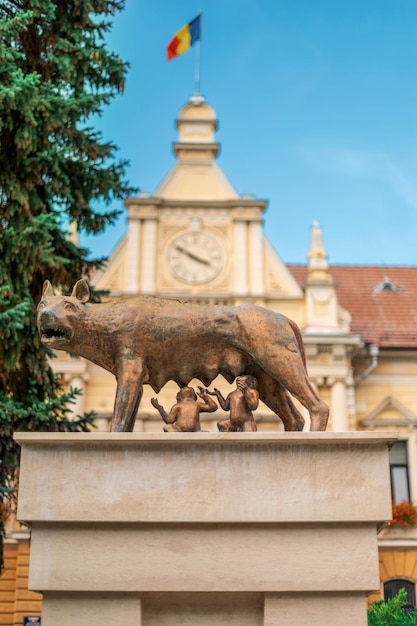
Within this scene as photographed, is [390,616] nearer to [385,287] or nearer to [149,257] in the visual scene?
[149,257]

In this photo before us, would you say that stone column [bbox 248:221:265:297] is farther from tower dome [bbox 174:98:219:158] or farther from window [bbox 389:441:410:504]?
window [bbox 389:441:410:504]

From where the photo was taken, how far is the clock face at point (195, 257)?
20.4 meters

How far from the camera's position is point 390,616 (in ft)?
24.2

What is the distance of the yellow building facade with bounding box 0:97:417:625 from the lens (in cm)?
1953

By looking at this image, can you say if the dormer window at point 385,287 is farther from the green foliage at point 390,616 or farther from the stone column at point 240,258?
the green foliage at point 390,616

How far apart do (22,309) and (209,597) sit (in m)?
5.54

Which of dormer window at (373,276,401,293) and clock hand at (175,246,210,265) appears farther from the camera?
dormer window at (373,276,401,293)

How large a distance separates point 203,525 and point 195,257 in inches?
620

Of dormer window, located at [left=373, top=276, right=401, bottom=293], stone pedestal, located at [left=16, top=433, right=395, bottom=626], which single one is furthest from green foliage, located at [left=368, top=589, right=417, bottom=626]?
dormer window, located at [left=373, top=276, right=401, bottom=293]

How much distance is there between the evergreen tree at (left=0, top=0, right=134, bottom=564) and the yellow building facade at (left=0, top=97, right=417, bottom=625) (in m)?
7.88

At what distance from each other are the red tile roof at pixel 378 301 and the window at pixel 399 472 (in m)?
2.66

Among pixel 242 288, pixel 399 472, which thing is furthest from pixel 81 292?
pixel 399 472

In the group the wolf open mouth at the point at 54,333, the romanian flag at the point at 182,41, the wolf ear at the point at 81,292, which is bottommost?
the wolf open mouth at the point at 54,333

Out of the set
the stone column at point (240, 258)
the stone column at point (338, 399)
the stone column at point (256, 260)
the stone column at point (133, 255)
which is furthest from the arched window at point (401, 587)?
the stone column at point (133, 255)
